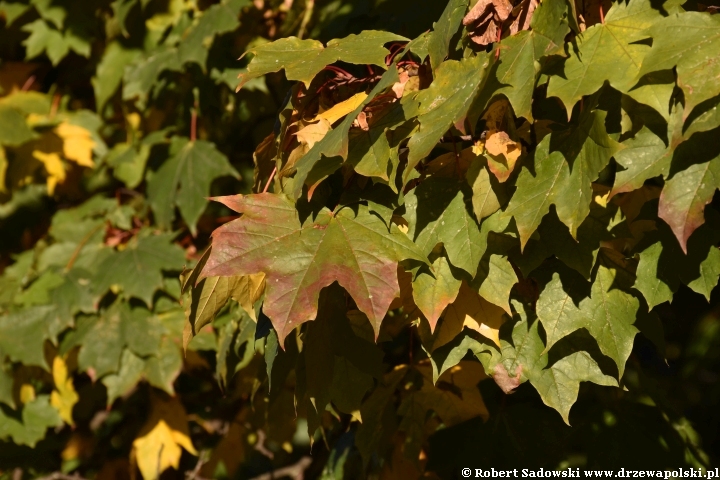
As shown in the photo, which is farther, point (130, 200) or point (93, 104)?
point (93, 104)

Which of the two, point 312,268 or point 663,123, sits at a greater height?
point 663,123

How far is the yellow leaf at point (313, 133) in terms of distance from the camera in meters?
1.43

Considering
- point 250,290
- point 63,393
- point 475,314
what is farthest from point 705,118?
point 63,393

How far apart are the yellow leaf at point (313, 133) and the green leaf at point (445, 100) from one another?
0.18 m

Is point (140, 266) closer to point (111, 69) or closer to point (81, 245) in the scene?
point (81, 245)

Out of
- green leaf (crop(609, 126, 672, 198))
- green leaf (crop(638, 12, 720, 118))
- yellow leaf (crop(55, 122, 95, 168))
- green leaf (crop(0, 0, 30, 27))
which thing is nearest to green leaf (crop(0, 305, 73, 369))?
yellow leaf (crop(55, 122, 95, 168))

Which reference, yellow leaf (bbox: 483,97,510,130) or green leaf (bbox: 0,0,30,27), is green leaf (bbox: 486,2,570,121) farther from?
green leaf (bbox: 0,0,30,27)

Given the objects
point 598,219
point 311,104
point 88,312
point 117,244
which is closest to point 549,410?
point 598,219

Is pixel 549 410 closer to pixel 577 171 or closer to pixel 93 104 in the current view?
pixel 577 171

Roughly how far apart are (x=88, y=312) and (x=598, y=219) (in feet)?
5.62

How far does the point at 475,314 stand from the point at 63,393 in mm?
1829

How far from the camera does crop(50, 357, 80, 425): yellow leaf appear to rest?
8.91 feet

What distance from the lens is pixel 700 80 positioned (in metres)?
1.17

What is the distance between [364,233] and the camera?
1.37 meters
